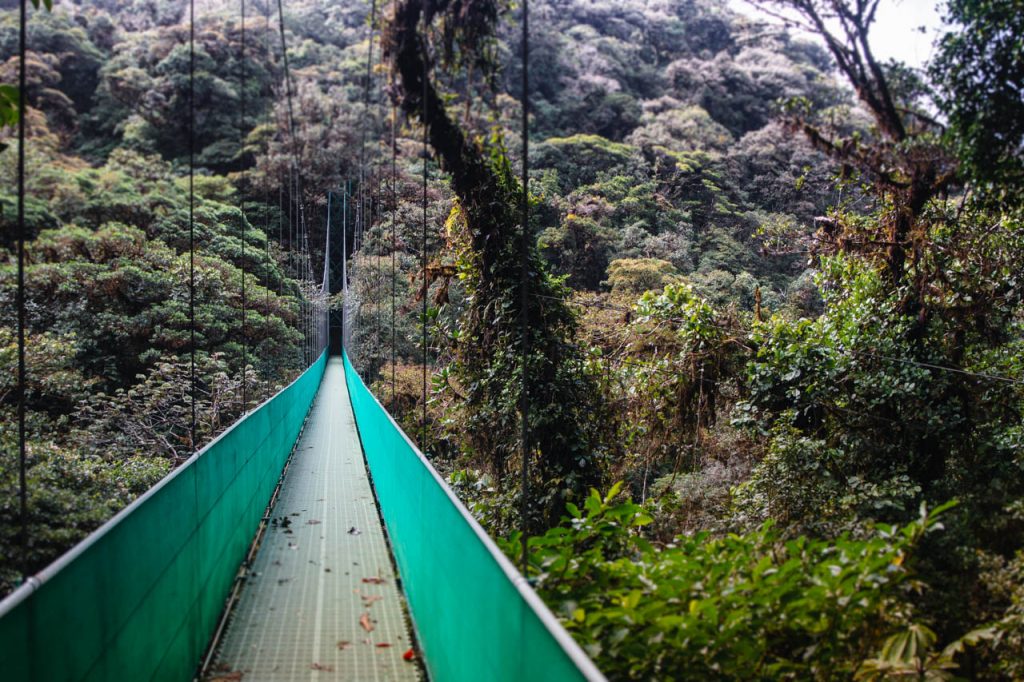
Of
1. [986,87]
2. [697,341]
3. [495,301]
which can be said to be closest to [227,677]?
[495,301]

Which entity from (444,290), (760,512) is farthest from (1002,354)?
(444,290)

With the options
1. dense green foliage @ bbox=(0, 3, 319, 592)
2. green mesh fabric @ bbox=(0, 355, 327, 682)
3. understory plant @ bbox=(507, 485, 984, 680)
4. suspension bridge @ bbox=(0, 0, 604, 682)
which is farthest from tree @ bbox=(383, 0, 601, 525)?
understory plant @ bbox=(507, 485, 984, 680)

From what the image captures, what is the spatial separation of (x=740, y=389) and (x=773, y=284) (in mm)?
4444

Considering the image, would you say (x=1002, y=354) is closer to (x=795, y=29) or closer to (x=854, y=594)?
(x=795, y=29)

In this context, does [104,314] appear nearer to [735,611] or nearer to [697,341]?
[697,341]

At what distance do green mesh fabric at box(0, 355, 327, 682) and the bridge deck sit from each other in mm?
227

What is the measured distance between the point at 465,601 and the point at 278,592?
2723mm

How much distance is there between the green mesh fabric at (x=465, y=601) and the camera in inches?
64.5

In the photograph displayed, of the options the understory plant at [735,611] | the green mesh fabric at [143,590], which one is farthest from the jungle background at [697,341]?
the green mesh fabric at [143,590]

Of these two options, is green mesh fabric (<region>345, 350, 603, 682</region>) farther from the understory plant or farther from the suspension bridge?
the understory plant

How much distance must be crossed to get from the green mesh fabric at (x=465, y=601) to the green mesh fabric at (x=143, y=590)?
1.01 meters

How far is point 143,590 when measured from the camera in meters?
2.60

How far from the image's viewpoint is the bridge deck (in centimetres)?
367

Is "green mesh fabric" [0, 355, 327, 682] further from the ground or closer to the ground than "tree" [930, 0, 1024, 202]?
closer to the ground
